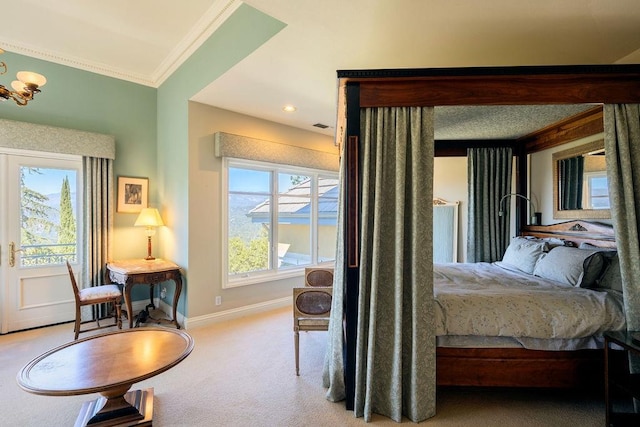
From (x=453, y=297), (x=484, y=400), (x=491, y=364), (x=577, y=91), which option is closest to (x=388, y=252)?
(x=453, y=297)

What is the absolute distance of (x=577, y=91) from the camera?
2.10 m

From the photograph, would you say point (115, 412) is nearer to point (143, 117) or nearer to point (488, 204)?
point (143, 117)

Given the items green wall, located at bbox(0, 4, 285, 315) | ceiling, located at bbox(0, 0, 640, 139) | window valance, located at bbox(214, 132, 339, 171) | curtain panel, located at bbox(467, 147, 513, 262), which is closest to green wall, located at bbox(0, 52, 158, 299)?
green wall, located at bbox(0, 4, 285, 315)

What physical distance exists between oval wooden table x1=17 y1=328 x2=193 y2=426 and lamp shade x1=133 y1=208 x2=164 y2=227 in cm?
186

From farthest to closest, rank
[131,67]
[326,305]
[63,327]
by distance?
[131,67], [63,327], [326,305]

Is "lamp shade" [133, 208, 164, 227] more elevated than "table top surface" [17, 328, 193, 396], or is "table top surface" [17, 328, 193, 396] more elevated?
"lamp shade" [133, 208, 164, 227]

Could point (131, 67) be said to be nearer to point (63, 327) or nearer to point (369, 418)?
point (63, 327)

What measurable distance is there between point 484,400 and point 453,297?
826 mm

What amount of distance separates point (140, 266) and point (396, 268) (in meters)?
3.15

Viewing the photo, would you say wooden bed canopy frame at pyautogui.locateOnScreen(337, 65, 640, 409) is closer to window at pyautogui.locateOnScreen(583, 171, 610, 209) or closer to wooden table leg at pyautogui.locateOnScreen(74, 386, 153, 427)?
window at pyautogui.locateOnScreen(583, 171, 610, 209)

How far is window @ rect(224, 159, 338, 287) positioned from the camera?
4.22 meters

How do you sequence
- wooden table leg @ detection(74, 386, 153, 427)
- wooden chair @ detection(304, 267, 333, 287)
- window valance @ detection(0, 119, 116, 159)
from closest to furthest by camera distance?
wooden table leg @ detection(74, 386, 153, 427), wooden chair @ detection(304, 267, 333, 287), window valance @ detection(0, 119, 116, 159)

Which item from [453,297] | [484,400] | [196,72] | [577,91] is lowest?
[484,400]

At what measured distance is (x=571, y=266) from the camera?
2.62 meters
